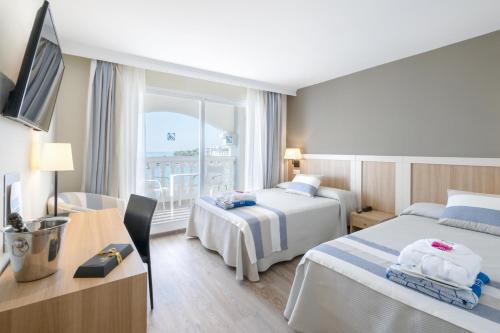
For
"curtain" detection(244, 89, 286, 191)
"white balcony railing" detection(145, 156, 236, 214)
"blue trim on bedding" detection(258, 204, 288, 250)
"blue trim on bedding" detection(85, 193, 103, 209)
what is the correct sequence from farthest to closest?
"curtain" detection(244, 89, 286, 191)
"white balcony railing" detection(145, 156, 236, 214)
"blue trim on bedding" detection(85, 193, 103, 209)
"blue trim on bedding" detection(258, 204, 288, 250)

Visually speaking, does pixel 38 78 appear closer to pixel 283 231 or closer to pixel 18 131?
pixel 18 131

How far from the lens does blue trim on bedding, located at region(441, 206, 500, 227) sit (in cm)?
199

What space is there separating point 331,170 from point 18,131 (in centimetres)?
377

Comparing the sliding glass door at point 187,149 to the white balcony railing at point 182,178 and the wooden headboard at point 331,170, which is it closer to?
the white balcony railing at point 182,178

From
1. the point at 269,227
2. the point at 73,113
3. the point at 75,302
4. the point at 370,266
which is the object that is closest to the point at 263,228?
the point at 269,227

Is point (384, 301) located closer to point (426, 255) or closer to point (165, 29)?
point (426, 255)

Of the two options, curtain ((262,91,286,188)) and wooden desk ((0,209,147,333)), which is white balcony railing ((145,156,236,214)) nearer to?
curtain ((262,91,286,188))

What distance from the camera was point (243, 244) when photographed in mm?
2439

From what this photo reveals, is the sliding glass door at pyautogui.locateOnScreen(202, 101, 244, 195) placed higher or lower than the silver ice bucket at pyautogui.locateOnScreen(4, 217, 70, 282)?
higher

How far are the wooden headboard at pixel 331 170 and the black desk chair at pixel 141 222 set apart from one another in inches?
116

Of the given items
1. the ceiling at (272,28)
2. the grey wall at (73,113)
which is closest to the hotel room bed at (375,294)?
the ceiling at (272,28)

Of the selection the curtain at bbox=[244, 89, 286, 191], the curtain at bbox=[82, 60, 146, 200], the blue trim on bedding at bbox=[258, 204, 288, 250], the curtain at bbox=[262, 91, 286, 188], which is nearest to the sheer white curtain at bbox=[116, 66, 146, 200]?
the curtain at bbox=[82, 60, 146, 200]

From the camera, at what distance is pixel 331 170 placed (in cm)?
403

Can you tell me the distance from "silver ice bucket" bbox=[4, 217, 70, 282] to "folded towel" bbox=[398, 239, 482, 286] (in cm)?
167
